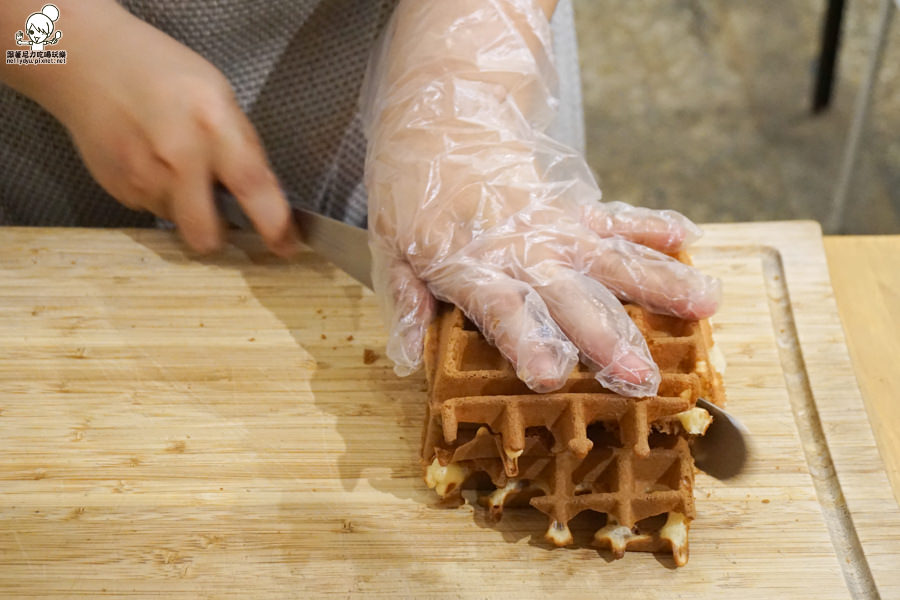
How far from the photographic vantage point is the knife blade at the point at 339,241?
1.32 metres

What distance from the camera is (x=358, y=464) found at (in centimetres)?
117

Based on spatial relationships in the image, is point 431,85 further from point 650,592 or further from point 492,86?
point 650,592

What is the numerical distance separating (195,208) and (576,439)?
75 centimetres

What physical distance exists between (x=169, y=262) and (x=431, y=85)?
568 mm

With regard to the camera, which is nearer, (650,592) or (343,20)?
(650,592)

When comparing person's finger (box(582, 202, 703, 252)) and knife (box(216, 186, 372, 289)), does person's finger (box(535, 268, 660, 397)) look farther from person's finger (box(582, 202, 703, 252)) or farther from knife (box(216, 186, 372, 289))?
knife (box(216, 186, 372, 289))

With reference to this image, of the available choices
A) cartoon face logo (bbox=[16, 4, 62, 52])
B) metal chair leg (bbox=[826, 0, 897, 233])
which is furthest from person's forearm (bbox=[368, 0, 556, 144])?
metal chair leg (bbox=[826, 0, 897, 233])

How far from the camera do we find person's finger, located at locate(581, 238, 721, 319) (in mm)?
1110

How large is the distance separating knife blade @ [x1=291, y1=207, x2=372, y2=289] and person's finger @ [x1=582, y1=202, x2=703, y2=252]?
1.18 feet

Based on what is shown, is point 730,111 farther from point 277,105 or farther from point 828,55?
point 277,105

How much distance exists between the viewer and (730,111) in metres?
3.23

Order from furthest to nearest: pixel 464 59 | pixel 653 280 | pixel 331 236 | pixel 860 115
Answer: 1. pixel 860 115
2. pixel 331 236
3. pixel 464 59
4. pixel 653 280

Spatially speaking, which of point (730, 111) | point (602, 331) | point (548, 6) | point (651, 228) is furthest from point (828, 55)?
point (602, 331)

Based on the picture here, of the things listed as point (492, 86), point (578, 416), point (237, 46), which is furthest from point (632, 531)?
point (237, 46)
